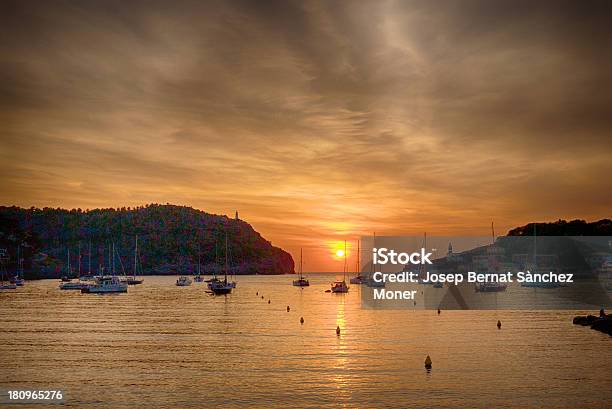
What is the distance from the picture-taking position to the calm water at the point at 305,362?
4203 cm

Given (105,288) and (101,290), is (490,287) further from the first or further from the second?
(101,290)

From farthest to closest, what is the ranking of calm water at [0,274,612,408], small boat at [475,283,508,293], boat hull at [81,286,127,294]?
small boat at [475,283,508,293]
boat hull at [81,286,127,294]
calm water at [0,274,612,408]

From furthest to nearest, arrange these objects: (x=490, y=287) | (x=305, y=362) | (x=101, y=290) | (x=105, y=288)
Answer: (x=490, y=287) → (x=105, y=288) → (x=101, y=290) → (x=305, y=362)

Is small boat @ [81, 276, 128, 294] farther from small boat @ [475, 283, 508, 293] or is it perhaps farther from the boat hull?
small boat @ [475, 283, 508, 293]

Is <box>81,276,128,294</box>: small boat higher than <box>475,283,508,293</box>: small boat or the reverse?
higher

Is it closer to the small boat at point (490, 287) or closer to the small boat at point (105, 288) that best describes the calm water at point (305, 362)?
the small boat at point (105, 288)

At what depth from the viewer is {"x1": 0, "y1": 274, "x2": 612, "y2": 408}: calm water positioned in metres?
42.0

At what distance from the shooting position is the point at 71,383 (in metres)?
46.2

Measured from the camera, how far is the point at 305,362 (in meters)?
55.2

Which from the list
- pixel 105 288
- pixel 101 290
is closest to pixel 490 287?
pixel 105 288

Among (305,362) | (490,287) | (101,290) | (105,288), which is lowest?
(305,362)

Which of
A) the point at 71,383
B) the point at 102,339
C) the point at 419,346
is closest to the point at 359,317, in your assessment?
the point at 419,346

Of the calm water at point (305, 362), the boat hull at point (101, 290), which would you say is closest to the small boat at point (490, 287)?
the calm water at point (305, 362)

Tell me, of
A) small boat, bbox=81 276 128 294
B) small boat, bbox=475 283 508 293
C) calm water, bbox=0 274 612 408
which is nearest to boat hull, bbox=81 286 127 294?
small boat, bbox=81 276 128 294
